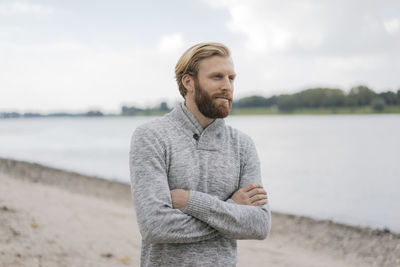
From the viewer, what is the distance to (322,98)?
283 feet

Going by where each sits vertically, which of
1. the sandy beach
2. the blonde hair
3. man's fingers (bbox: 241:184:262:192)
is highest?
the blonde hair

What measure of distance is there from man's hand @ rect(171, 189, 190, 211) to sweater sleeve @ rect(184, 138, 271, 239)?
24mm

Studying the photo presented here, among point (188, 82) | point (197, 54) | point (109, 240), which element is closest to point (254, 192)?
point (188, 82)

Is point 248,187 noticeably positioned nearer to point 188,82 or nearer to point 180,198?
point 180,198

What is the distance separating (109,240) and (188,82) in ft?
19.1

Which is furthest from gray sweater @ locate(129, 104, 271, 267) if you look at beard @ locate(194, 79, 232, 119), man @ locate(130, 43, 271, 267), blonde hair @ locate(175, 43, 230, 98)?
blonde hair @ locate(175, 43, 230, 98)

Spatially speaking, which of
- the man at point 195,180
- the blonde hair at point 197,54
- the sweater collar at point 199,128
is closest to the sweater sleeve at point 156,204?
the man at point 195,180

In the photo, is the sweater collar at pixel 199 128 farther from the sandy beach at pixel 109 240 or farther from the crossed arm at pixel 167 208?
the sandy beach at pixel 109 240

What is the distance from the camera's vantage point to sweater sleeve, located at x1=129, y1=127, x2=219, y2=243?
2154 millimetres

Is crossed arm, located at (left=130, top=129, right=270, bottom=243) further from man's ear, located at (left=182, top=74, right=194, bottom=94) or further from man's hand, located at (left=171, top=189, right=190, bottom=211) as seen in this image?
man's ear, located at (left=182, top=74, right=194, bottom=94)

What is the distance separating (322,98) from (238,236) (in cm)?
8868

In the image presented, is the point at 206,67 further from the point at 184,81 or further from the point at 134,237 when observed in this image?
the point at 134,237

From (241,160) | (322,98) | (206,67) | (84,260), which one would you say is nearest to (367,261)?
(84,260)

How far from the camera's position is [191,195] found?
2.19 meters
